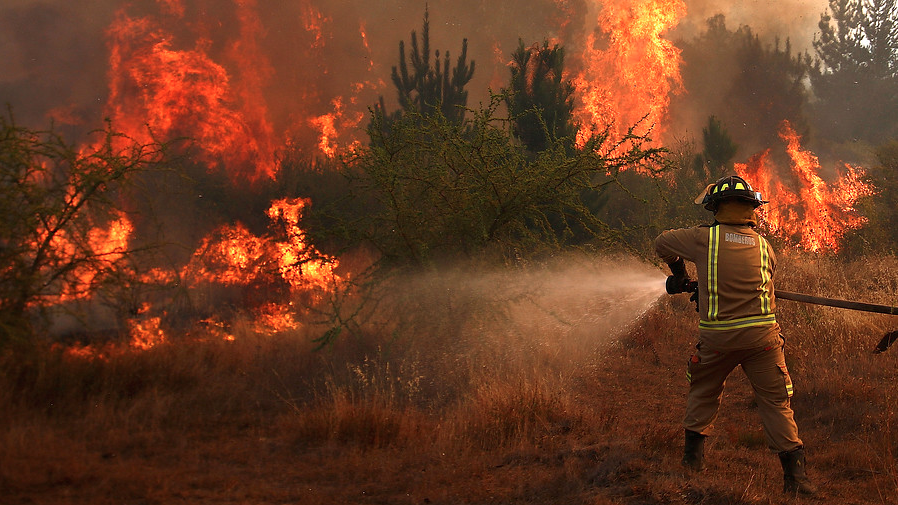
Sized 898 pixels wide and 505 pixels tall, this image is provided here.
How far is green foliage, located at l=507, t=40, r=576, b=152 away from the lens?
547 inches

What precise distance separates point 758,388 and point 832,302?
676 mm

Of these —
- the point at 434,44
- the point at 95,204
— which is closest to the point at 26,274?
the point at 95,204

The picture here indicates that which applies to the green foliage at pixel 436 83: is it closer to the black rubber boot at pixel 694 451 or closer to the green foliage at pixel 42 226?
the green foliage at pixel 42 226

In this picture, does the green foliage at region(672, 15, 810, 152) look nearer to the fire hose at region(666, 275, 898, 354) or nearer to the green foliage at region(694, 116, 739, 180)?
the green foliage at region(694, 116, 739, 180)

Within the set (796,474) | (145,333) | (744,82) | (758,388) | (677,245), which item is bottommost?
(796,474)

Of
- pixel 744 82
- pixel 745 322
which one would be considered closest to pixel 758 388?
pixel 745 322

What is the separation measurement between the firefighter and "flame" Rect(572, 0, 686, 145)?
25.6m

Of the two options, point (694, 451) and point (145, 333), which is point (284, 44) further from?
point (694, 451)

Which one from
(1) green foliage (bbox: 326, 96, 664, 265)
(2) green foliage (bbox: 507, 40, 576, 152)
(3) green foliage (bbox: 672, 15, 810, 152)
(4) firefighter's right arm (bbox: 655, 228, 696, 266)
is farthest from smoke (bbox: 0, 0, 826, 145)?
(4) firefighter's right arm (bbox: 655, 228, 696, 266)

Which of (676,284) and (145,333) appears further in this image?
(145,333)

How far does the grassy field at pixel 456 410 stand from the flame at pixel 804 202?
769 centimetres

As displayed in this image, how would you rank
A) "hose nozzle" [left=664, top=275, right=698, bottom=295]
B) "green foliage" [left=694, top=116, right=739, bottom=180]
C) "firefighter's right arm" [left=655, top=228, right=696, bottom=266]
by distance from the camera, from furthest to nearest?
"green foliage" [left=694, top=116, right=739, bottom=180], "hose nozzle" [left=664, top=275, right=698, bottom=295], "firefighter's right arm" [left=655, top=228, right=696, bottom=266]

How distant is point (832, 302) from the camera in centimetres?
407

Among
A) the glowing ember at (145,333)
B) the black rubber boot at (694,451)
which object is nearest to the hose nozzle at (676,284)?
the black rubber boot at (694,451)
